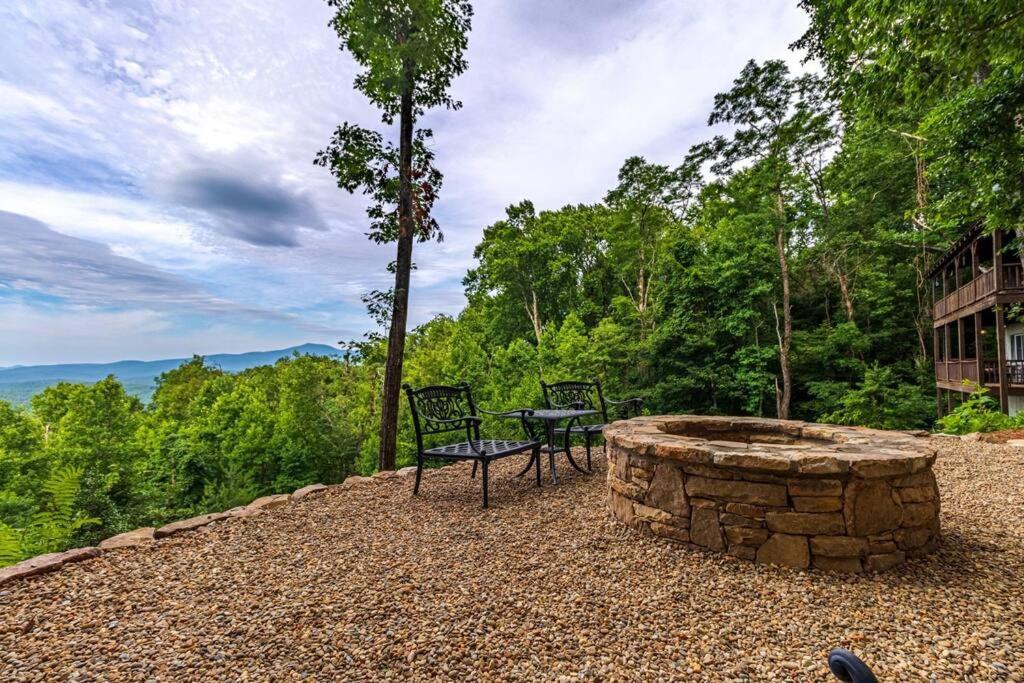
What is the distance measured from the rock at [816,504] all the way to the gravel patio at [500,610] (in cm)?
31

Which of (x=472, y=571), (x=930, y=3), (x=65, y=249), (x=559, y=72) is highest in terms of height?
(x=559, y=72)

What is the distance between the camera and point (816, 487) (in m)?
2.26

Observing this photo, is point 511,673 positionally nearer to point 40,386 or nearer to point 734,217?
point 734,217

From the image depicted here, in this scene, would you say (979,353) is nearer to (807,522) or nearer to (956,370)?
(956,370)

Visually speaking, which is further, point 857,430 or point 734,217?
point 734,217

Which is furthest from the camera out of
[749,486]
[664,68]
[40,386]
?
[40,386]

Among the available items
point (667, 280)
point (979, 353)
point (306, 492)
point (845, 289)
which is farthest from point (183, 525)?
point (845, 289)

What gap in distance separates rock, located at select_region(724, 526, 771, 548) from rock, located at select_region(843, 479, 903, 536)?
0.40m

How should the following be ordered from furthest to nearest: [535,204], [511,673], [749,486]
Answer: [535,204], [749,486], [511,673]

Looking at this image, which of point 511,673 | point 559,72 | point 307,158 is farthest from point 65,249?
point 511,673

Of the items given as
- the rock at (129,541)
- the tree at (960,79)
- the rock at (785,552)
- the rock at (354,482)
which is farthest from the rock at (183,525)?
the tree at (960,79)

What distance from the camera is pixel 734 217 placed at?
1250 centimetres

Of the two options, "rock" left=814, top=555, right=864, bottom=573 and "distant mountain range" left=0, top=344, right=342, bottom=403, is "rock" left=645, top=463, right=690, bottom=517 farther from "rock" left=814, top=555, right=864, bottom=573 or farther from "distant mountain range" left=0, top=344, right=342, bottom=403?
"distant mountain range" left=0, top=344, right=342, bottom=403

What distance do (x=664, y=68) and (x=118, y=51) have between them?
7.58 m
